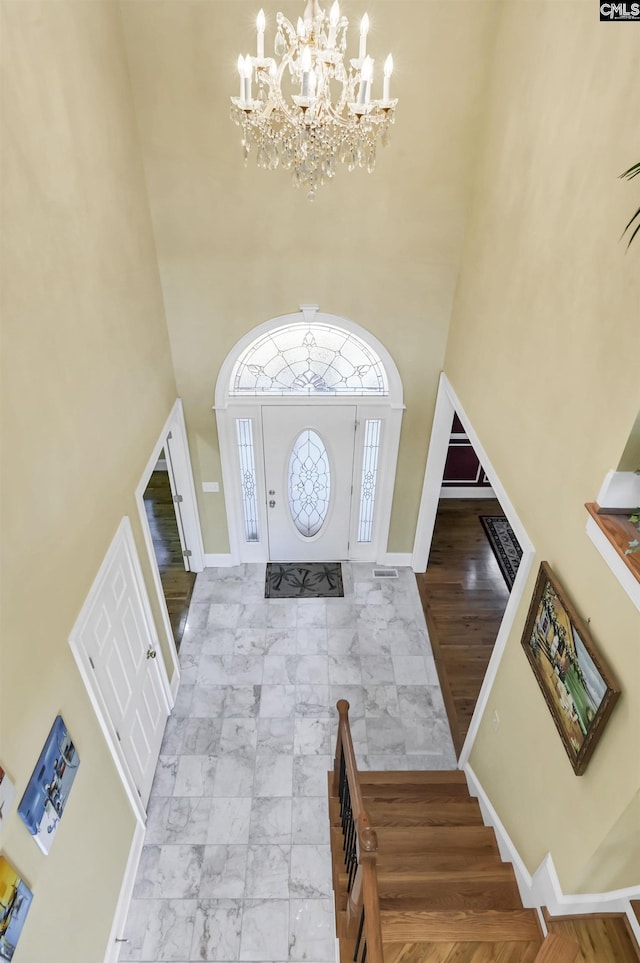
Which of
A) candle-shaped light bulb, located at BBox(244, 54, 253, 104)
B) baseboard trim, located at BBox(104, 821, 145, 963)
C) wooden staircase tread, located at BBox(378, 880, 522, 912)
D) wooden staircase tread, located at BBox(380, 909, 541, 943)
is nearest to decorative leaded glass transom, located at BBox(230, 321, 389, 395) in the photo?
candle-shaped light bulb, located at BBox(244, 54, 253, 104)

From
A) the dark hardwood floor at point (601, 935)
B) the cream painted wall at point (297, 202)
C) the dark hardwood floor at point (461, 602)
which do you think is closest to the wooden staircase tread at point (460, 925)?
the dark hardwood floor at point (601, 935)

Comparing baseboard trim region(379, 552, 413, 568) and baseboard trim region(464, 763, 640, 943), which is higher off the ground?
baseboard trim region(379, 552, 413, 568)

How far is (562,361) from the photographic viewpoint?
9.16 feet

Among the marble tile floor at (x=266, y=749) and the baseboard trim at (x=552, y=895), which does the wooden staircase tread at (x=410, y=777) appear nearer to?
the marble tile floor at (x=266, y=749)

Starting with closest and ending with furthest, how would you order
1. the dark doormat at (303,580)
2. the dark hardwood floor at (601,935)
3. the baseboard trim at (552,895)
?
1. the baseboard trim at (552,895)
2. the dark hardwood floor at (601,935)
3. the dark doormat at (303,580)

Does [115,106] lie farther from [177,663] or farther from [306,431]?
[177,663]

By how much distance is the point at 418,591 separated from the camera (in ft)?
20.4

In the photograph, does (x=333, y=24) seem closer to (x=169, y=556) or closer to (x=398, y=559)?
(x=398, y=559)

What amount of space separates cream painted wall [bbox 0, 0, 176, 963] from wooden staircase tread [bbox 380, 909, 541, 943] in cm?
171

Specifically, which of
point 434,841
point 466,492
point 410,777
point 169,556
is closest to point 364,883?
point 434,841

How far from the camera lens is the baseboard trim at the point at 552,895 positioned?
Answer: 9.04 ft

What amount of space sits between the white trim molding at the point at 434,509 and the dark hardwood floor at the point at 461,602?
0.38 m

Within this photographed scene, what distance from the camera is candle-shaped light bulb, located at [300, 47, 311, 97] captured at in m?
2.26

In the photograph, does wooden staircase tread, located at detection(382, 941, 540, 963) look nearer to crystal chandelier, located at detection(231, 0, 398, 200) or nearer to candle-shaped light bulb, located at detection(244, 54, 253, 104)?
crystal chandelier, located at detection(231, 0, 398, 200)
